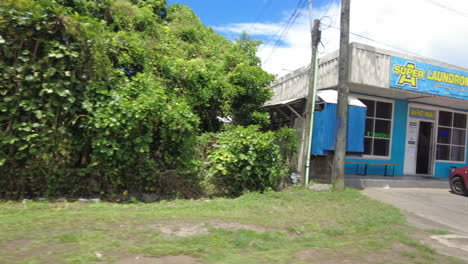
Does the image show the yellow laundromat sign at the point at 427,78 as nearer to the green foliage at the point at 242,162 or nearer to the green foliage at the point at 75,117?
the green foliage at the point at 242,162

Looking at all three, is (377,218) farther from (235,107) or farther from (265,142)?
(235,107)

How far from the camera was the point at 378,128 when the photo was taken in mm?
11648

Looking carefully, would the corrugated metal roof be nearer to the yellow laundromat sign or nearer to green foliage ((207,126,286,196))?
the yellow laundromat sign

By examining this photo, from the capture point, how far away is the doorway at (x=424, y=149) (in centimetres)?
1284

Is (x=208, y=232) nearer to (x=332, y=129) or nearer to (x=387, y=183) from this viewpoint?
(x=332, y=129)

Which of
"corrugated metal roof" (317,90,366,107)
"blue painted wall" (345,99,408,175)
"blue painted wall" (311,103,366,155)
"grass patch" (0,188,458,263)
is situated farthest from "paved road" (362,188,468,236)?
"corrugated metal roof" (317,90,366,107)

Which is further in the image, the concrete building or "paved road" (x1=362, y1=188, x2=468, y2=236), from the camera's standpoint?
the concrete building

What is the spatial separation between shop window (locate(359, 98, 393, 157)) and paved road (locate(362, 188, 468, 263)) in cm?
196

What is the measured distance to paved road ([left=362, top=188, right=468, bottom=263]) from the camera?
16.7 ft

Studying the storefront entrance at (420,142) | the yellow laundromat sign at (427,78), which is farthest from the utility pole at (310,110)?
the storefront entrance at (420,142)

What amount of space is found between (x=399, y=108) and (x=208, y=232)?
10.2 metres

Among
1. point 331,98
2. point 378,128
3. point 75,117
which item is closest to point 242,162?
point 331,98

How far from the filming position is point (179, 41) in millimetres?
13391

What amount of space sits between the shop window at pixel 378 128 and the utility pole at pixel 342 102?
11.0ft
